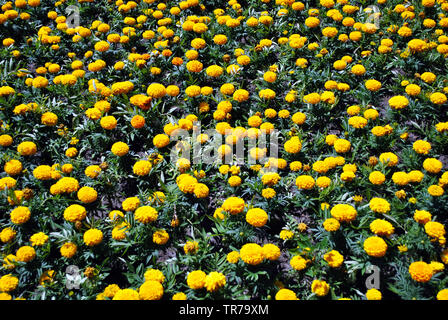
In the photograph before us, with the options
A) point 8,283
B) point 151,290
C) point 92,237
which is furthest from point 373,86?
point 8,283

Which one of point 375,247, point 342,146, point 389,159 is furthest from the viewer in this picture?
point 342,146

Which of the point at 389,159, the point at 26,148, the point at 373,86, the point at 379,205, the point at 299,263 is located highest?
the point at 373,86

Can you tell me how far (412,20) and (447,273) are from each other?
3.96 m

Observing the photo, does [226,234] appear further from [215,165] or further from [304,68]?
[304,68]

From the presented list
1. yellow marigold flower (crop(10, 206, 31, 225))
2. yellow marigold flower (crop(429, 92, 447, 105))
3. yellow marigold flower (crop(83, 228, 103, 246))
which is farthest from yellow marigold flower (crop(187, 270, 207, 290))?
yellow marigold flower (crop(429, 92, 447, 105))

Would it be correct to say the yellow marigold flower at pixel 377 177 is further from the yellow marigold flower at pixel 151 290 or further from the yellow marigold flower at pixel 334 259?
the yellow marigold flower at pixel 151 290

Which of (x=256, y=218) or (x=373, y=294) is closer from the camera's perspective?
(x=373, y=294)

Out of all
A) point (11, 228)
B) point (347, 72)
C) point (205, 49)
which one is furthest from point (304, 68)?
point (11, 228)

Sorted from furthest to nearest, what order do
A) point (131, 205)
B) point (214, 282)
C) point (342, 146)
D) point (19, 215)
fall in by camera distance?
point (342, 146), point (131, 205), point (19, 215), point (214, 282)

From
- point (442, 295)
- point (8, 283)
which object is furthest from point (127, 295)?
point (442, 295)

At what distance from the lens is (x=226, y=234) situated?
140 inches

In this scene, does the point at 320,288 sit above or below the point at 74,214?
below

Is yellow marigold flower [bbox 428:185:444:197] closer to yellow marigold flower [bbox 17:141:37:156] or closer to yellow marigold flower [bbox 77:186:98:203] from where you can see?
yellow marigold flower [bbox 77:186:98:203]

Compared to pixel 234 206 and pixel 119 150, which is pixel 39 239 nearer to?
pixel 119 150
